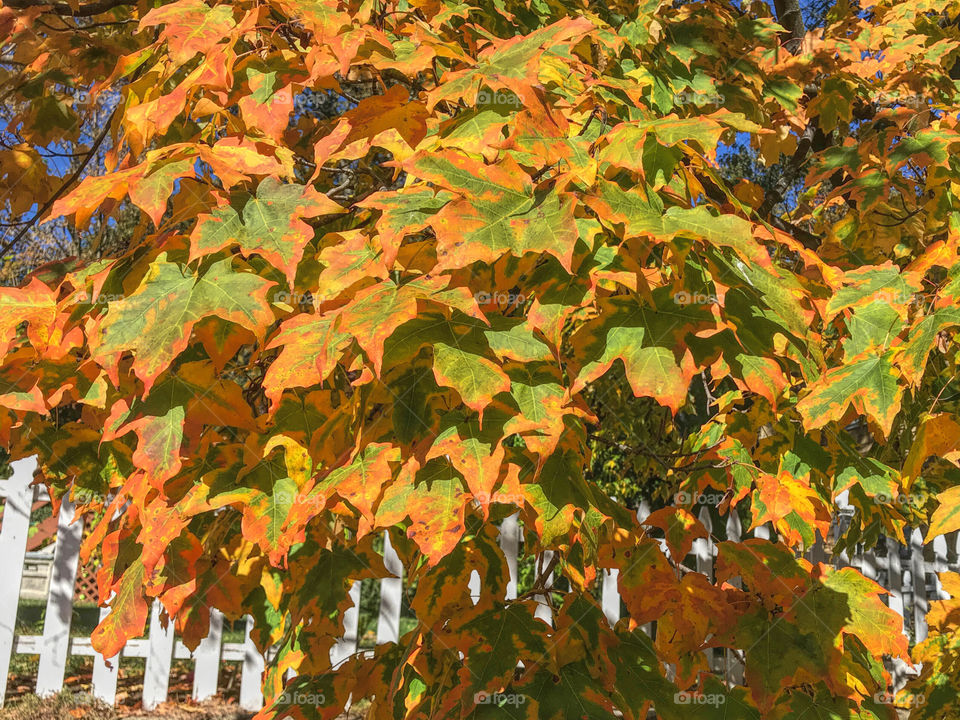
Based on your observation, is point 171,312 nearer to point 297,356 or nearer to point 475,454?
point 297,356

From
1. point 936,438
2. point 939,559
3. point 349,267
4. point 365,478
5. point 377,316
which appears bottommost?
point 939,559

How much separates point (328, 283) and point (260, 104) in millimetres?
479

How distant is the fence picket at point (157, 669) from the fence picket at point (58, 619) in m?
0.40

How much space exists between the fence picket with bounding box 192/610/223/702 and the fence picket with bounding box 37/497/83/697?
645 mm

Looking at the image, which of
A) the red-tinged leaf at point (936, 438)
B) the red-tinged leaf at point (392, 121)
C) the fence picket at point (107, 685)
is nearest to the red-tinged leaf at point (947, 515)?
the red-tinged leaf at point (936, 438)

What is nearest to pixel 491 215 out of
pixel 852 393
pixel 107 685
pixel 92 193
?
pixel 92 193

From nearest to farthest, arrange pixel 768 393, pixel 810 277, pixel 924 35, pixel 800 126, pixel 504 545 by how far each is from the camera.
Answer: pixel 768 393, pixel 810 277, pixel 800 126, pixel 924 35, pixel 504 545

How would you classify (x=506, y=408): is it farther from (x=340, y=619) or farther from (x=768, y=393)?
(x=340, y=619)

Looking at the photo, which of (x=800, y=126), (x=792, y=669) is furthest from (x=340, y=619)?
(x=800, y=126)

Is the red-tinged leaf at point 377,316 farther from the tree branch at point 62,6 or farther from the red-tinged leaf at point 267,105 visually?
the tree branch at point 62,6

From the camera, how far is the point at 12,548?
156 inches

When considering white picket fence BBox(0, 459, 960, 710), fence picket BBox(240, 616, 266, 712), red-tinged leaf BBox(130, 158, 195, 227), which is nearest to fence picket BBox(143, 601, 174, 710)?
white picket fence BBox(0, 459, 960, 710)

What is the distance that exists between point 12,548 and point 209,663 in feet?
3.74

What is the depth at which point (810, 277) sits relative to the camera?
1898 millimetres
